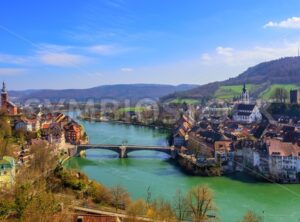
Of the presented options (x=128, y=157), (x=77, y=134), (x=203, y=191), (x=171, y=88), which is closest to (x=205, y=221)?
(x=203, y=191)

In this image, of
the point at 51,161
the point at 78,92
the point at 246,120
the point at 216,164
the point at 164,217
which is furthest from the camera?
the point at 78,92

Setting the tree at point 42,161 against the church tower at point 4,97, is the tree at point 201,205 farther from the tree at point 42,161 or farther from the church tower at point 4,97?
the church tower at point 4,97

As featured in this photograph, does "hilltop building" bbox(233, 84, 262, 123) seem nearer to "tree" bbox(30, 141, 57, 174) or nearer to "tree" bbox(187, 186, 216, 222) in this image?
"tree" bbox(30, 141, 57, 174)

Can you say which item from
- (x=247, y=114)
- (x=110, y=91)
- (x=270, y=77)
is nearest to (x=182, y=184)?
Result: (x=247, y=114)

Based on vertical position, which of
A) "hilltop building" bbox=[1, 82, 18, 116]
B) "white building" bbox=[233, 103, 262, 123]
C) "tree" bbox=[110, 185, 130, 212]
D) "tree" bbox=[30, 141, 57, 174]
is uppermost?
"hilltop building" bbox=[1, 82, 18, 116]

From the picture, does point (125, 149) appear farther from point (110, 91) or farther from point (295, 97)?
point (110, 91)

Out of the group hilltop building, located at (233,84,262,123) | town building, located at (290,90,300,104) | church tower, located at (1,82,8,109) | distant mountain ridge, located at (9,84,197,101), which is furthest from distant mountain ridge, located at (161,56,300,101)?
distant mountain ridge, located at (9,84,197,101)

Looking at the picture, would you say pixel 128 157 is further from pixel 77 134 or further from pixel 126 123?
pixel 126 123
